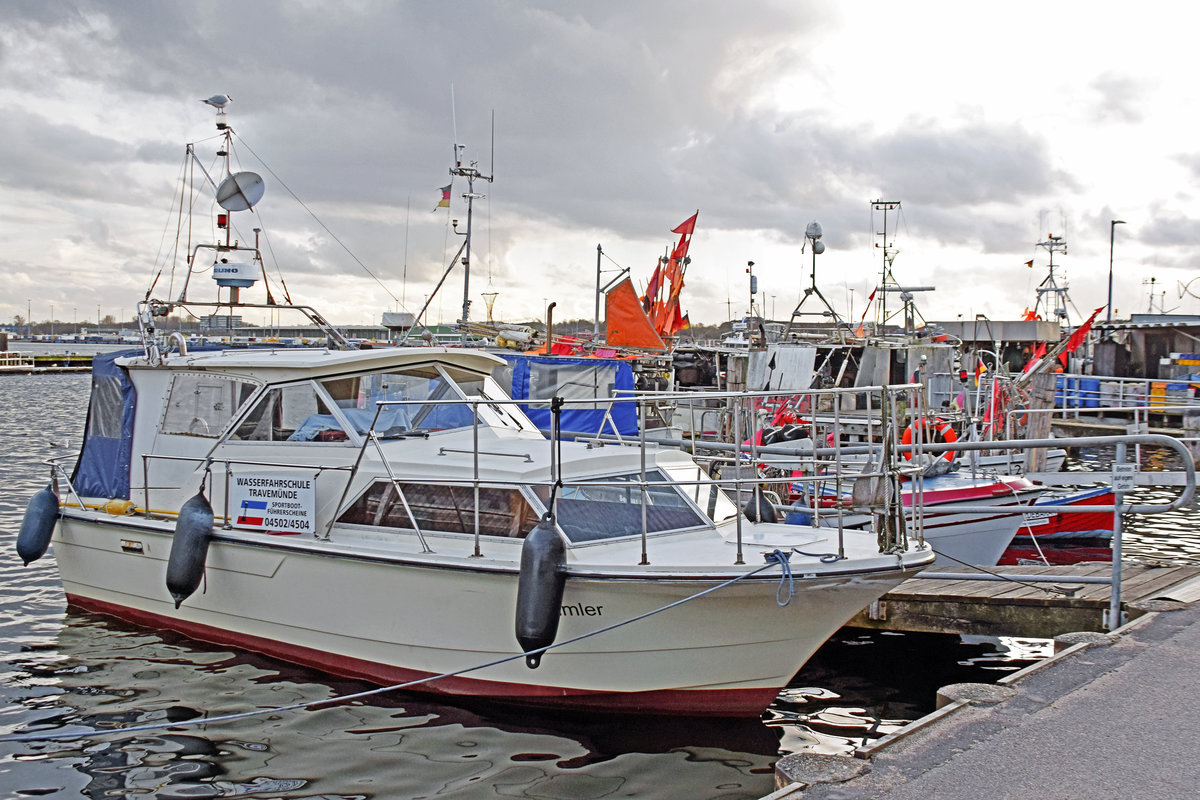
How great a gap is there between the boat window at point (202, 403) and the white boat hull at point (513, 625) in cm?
148

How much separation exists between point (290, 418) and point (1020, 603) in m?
7.10

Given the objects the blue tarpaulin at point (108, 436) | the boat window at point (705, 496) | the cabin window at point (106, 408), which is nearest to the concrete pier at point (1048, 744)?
the boat window at point (705, 496)

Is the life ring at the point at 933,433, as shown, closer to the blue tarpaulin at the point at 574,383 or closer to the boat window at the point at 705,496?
the blue tarpaulin at the point at 574,383

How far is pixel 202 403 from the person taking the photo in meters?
9.84

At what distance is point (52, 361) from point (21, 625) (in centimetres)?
7955

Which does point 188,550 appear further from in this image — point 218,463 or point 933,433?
point 933,433

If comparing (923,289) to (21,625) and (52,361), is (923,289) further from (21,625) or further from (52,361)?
(52,361)

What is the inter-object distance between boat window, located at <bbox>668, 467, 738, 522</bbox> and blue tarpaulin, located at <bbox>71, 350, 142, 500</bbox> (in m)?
6.01

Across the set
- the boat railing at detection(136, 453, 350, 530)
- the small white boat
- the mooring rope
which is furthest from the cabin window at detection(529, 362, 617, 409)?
the small white boat

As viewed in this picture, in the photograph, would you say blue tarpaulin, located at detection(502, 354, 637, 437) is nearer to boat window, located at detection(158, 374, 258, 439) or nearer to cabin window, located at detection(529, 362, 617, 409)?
cabin window, located at detection(529, 362, 617, 409)

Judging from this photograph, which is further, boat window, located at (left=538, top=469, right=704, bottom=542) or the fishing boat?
boat window, located at (left=538, top=469, right=704, bottom=542)

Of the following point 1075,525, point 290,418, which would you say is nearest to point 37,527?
point 290,418

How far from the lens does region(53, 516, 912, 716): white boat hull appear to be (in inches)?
278

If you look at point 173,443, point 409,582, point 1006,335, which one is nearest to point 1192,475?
point 409,582
